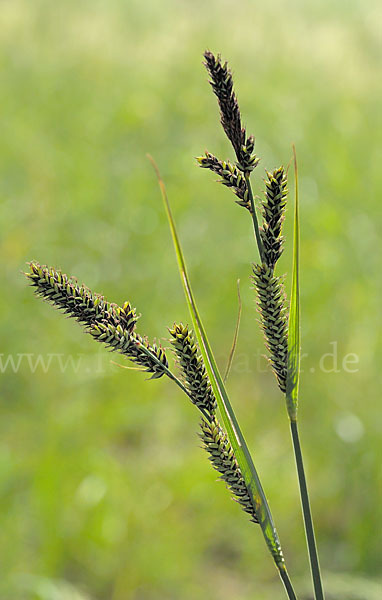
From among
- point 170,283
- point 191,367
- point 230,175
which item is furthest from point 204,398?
point 170,283

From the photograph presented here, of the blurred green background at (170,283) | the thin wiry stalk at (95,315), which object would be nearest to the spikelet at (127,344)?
the thin wiry stalk at (95,315)

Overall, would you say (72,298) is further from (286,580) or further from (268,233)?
(286,580)

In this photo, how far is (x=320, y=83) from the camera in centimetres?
307

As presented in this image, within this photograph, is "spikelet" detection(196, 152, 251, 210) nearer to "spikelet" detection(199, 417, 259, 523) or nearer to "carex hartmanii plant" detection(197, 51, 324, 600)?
"carex hartmanii plant" detection(197, 51, 324, 600)

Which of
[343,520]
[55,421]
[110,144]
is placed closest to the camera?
[343,520]

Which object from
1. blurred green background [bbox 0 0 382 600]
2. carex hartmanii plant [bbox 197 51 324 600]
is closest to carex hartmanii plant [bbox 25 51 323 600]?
carex hartmanii plant [bbox 197 51 324 600]

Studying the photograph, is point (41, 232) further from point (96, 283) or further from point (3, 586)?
point (3, 586)

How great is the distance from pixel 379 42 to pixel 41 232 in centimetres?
227

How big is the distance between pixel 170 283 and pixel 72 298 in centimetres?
164

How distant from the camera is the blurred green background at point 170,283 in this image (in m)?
1.34

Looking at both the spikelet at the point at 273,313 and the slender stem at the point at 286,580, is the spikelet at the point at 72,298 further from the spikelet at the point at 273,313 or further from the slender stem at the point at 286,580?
the slender stem at the point at 286,580

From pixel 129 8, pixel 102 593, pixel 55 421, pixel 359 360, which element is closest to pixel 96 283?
pixel 55 421

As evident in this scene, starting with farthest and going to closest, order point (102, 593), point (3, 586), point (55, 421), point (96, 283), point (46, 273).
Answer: point (96, 283) → point (55, 421) → point (102, 593) → point (3, 586) → point (46, 273)

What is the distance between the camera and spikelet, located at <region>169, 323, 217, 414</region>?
392mm
